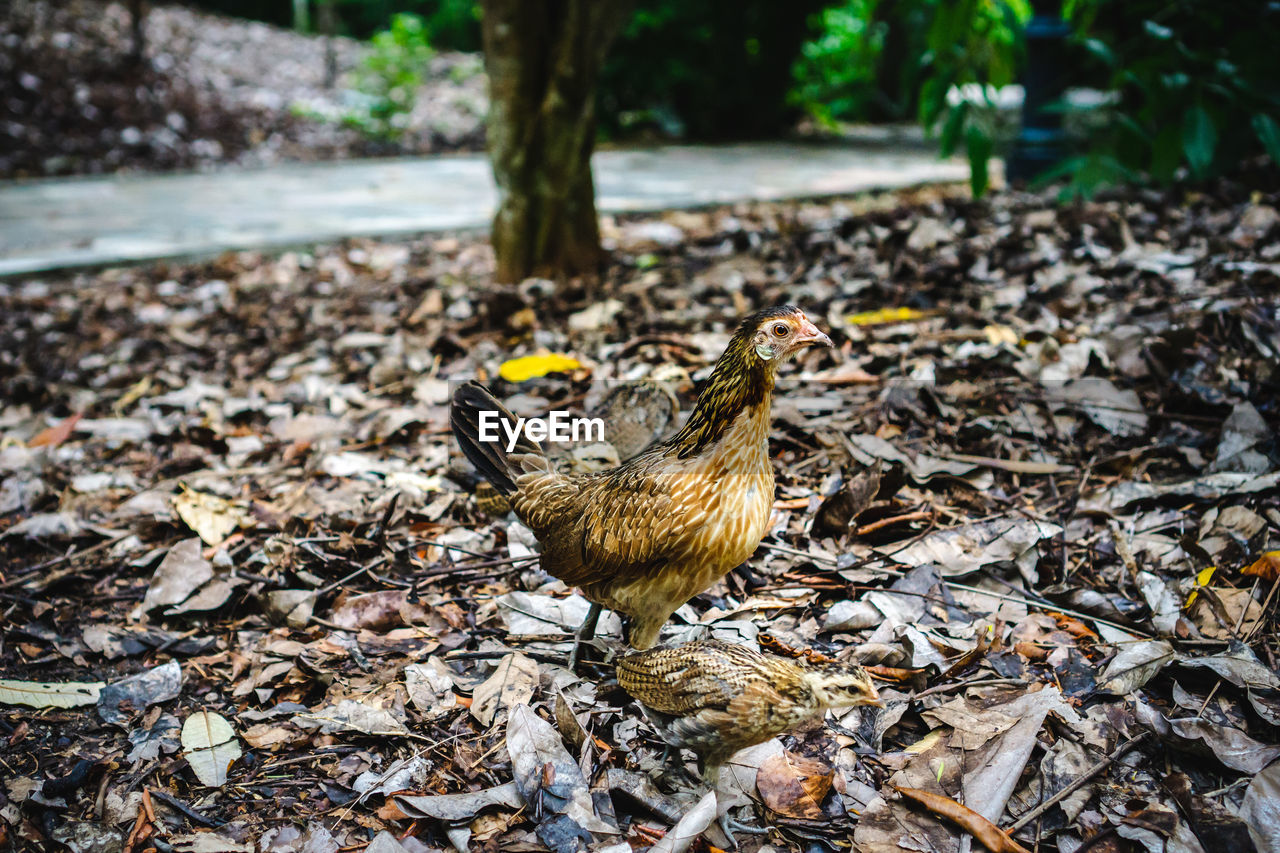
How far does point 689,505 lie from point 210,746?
1.55m

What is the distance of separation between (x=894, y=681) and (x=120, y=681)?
242 cm

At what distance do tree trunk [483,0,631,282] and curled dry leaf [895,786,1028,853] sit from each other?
14.1ft

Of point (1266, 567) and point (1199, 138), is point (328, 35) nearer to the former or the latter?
point (1199, 138)

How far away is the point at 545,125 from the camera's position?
5734 mm

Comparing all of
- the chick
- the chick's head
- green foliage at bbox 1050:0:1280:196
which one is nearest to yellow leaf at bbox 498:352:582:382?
the chick's head

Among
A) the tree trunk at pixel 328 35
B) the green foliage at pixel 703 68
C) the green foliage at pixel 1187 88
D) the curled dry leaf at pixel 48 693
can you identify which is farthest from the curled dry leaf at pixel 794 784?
the tree trunk at pixel 328 35

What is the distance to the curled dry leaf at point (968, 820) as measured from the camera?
7.33ft

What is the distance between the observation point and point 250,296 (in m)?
6.71

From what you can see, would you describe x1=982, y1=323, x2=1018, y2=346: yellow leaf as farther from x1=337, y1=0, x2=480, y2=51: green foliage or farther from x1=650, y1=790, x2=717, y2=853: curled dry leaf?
x1=337, y1=0, x2=480, y2=51: green foliage

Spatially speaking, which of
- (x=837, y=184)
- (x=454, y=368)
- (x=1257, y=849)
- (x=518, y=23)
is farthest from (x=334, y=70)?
(x=1257, y=849)

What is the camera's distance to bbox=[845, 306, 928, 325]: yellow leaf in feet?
15.7

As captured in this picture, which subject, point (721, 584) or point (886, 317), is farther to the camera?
point (886, 317)

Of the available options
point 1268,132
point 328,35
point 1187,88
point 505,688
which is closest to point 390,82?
point 328,35

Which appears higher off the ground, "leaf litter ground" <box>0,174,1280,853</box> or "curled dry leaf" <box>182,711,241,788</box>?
"leaf litter ground" <box>0,174,1280,853</box>
